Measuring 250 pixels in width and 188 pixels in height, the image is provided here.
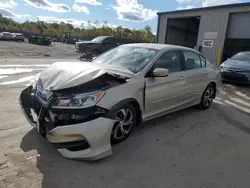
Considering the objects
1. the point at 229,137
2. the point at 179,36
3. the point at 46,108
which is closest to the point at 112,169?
the point at 46,108

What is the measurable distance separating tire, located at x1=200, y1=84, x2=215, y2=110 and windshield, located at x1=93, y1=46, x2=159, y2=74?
210cm

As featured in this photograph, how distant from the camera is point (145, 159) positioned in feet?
10.0

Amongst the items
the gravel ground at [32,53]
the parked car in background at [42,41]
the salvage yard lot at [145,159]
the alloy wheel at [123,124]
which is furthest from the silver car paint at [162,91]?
the parked car in background at [42,41]

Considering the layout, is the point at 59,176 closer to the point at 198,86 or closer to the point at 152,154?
the point at 152,154

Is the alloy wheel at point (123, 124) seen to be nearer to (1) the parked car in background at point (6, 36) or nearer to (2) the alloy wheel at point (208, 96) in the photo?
(2) the alloy wheel at point (208, 96)

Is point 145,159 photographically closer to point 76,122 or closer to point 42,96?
point 76,122

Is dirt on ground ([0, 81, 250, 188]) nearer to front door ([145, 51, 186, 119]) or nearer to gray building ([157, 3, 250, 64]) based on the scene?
front door ([145, 51, 186, 119])

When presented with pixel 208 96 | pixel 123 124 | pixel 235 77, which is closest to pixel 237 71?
pixel 235 77

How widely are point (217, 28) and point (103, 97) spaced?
14308 mm

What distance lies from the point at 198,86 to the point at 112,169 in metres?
3.06

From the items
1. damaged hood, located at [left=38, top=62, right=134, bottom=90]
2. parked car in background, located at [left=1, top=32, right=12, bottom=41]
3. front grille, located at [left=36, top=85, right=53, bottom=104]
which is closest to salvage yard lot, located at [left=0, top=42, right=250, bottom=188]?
front grille, located at [left=36, top=85, right=53, bottom=104]

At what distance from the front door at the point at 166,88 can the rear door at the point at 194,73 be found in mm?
223

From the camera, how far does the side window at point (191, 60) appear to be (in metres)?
4.66

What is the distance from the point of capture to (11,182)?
93.5 inches
